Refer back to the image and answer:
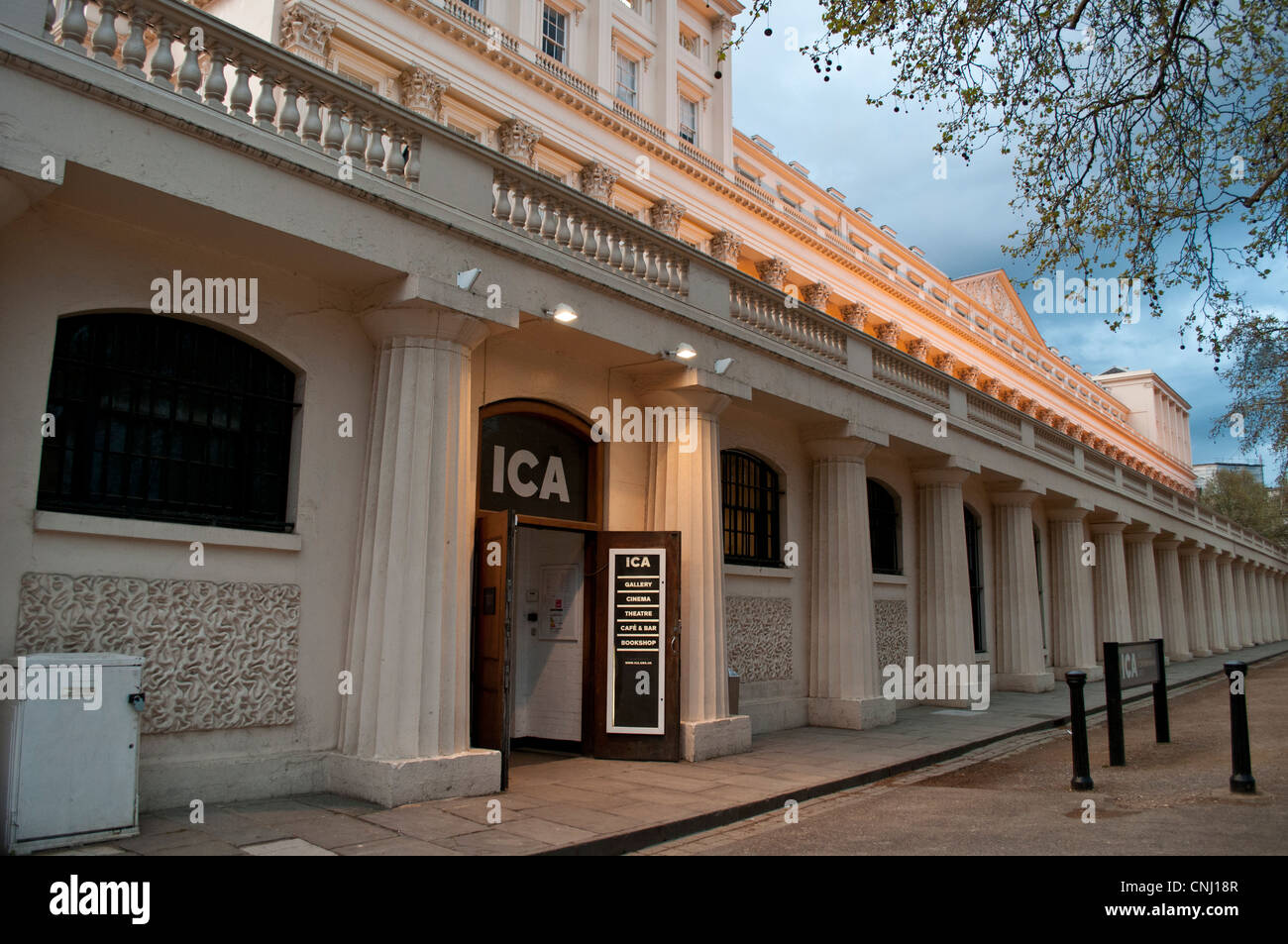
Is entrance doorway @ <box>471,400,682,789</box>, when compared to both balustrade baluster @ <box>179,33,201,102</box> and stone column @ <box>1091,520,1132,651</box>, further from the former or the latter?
stone column @ <box>1091,520,1132,651</box>

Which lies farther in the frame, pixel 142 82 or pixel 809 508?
pixel 809 508

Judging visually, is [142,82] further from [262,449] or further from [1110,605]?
[1110,605]

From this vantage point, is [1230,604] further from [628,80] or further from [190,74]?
[190,74]

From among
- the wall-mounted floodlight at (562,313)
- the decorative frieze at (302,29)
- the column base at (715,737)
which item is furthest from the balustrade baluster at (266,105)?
the decorative frieze at (302,29)

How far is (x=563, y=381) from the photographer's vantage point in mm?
10820

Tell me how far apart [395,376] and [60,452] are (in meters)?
2.70

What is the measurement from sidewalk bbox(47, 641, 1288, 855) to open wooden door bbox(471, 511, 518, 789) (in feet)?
1.96

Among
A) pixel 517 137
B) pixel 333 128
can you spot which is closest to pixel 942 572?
pixel 333 128

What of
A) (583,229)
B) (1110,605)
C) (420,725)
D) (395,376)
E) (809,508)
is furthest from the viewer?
(1110,605)

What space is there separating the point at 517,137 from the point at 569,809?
65.0ft

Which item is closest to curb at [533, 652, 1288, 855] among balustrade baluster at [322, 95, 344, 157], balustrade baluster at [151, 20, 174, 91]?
balustrade baluster at [322, 95, 344, 157]

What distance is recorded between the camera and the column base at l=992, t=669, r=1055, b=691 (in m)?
19.8
